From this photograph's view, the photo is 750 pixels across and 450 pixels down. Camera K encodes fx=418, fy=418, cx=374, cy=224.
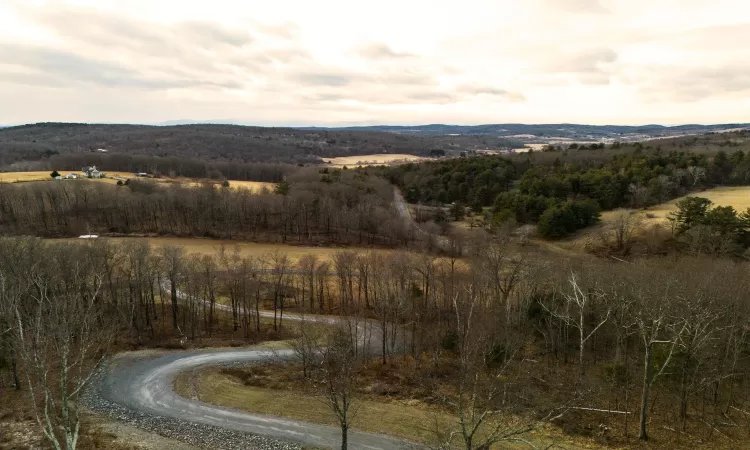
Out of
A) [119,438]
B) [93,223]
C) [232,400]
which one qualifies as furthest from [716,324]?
[93,223]

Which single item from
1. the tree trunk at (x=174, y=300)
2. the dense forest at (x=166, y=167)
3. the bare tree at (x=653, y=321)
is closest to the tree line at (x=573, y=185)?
the bare tree at (x=653, y=321)

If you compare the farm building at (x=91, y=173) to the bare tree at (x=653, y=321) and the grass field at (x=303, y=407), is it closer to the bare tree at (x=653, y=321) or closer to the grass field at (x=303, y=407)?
the grass field at (x=303, y=407)

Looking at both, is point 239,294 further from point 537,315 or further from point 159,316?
point 537,315

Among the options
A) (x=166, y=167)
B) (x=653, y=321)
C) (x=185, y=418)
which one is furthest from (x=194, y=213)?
(x=653, y=321)

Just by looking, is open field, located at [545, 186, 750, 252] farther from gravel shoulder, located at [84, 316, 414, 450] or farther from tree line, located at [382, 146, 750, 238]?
gravel shoulder, located at [84, 316, 414, 450]

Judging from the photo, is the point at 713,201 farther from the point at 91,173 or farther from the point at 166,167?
the point at 166,167

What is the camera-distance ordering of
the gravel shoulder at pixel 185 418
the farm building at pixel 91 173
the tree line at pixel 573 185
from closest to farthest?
the gravel shoulder at pixel 185 418
the tree line at pixel 573 185
the farm building at pixel 91 173

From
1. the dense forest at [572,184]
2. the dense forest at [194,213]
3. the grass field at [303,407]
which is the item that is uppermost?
the dense forest at [572,184]
